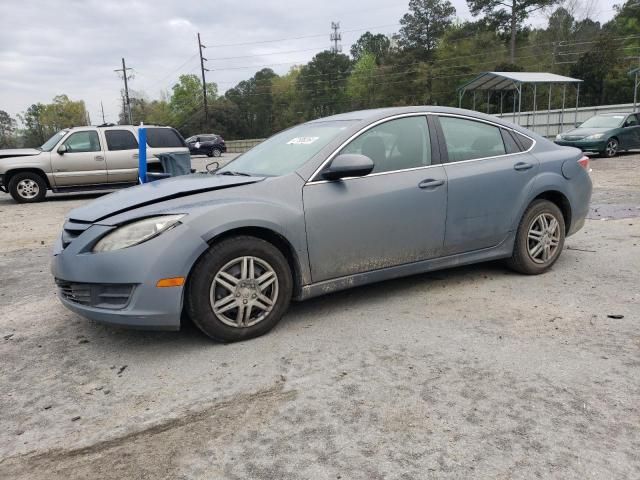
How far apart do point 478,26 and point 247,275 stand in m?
56.3

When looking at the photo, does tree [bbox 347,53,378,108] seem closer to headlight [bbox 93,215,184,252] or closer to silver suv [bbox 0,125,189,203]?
silver suv [bbox 0,125,189,203]

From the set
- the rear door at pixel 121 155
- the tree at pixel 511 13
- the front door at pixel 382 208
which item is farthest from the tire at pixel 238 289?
the tree at pixel 511 13

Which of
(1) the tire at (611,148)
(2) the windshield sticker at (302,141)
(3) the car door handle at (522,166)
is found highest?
(2) the windshield sticker at (302,141)

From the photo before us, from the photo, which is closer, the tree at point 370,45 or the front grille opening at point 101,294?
the front grille opening at point 101,294

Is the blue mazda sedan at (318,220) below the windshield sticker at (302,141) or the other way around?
below

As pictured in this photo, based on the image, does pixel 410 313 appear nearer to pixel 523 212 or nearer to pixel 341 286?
pixel 341 286

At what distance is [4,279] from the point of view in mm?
5559

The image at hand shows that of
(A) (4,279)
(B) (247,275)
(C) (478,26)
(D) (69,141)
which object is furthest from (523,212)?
(C) (478,26)

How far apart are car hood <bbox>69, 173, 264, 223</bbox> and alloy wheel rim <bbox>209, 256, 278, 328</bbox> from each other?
60 cm

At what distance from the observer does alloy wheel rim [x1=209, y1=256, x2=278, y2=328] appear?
3.38 metres

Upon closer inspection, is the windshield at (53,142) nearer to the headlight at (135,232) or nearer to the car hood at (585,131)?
the headlight at (135,232)

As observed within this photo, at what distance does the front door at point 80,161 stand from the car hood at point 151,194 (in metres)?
9.47

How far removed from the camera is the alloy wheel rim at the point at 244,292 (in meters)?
3.38

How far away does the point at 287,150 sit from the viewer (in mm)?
4273
